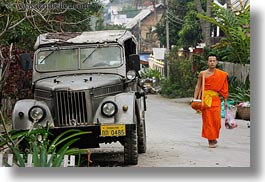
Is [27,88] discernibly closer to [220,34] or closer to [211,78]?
[211,78]

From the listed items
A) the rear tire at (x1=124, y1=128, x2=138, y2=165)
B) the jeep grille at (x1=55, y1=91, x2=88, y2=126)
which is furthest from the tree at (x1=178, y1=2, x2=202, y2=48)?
the jeep grille at (x1=55, y1=91, x2=88, y2=126)

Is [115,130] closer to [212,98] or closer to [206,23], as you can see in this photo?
[212,98]

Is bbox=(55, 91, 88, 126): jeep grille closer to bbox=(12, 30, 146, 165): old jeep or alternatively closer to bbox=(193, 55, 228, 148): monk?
bbox=(12, 30, 146, 165): old jeep

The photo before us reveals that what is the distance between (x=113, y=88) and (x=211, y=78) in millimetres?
1162

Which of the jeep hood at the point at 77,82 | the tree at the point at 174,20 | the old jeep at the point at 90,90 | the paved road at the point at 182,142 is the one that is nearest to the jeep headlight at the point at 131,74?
the old jeep at the point at 90,90

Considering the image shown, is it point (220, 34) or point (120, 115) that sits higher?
point (220, 34)

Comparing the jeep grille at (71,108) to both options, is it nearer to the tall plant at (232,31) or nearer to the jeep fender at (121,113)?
the jeep fender at (121,113)

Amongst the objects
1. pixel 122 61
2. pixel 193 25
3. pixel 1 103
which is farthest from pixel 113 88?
pixel 193 25

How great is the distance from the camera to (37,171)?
6.29 m

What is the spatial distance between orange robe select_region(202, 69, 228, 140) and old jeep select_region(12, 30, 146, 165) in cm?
78

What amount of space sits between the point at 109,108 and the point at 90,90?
32 cm

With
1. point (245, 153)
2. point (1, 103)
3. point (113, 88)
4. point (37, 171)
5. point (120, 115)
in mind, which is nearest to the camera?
point (37, 171)

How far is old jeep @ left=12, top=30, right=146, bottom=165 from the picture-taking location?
24.6ft

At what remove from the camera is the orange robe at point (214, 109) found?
27.0 feet
